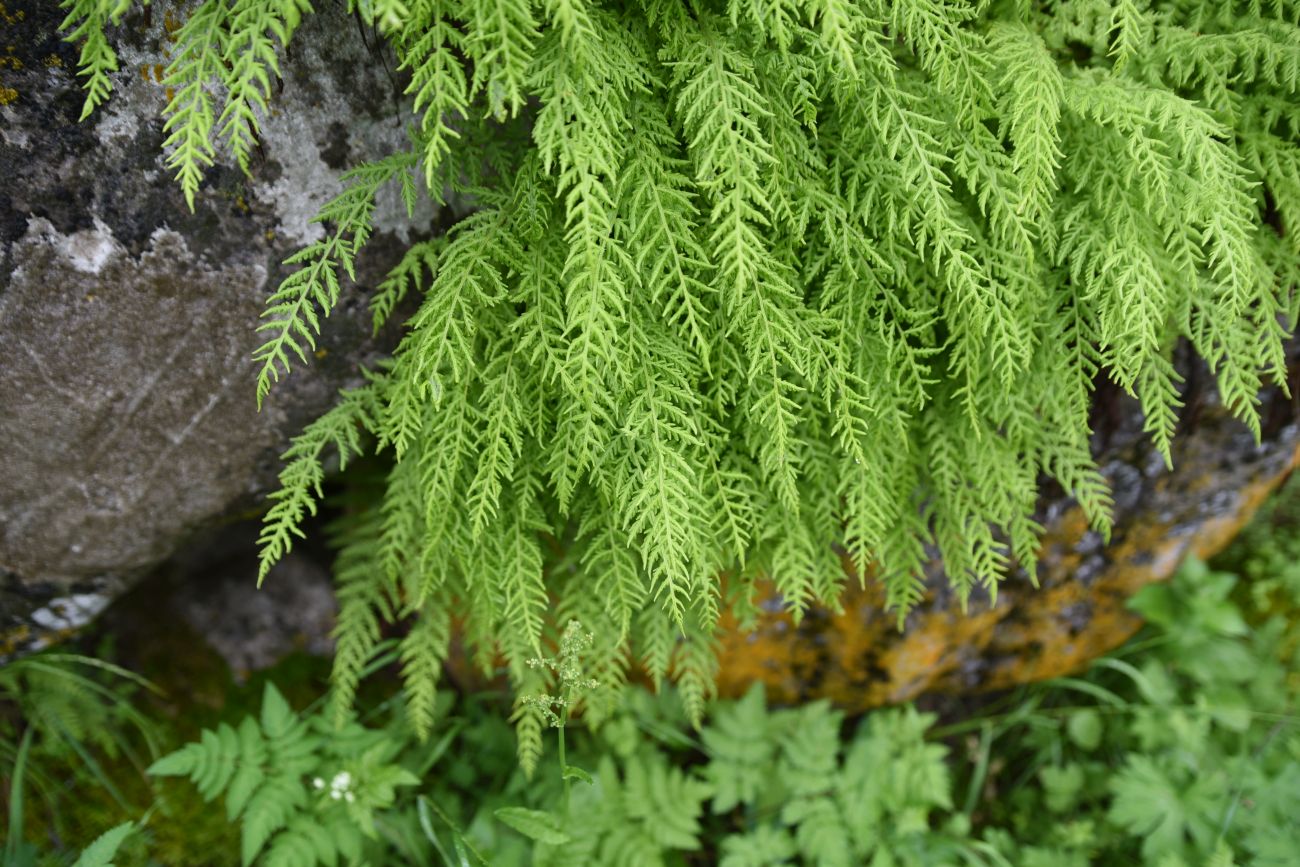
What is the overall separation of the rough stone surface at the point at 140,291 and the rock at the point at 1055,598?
65.5 inches

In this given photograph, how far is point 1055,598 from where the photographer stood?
294 cm

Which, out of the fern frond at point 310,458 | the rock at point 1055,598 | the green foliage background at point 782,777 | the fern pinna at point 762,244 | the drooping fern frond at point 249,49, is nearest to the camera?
the drooping fern frond at point 249,49

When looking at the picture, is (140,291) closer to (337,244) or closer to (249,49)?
(337,244)

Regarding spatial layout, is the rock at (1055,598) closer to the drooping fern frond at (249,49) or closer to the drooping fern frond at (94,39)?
the drooping fern frond at (249,49)

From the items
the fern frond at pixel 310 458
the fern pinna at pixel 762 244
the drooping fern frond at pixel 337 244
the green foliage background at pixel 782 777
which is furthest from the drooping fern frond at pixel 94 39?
the green foliage background at pixel 782 777

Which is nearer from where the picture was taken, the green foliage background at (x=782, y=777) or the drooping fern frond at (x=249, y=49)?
the drooping fern frond at (x=249, y=49)

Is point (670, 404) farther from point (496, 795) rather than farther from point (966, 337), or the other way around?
point (496, 795)

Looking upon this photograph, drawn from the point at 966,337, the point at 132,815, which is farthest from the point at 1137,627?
the point at 132,815

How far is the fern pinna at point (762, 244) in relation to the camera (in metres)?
1.74

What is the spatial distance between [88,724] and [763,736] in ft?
7.38

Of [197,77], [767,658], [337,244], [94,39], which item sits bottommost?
[767,658]

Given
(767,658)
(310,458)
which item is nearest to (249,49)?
(310,458)

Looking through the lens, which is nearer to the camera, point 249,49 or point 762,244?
point 249,49

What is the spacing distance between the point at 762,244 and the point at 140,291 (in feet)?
4.87
